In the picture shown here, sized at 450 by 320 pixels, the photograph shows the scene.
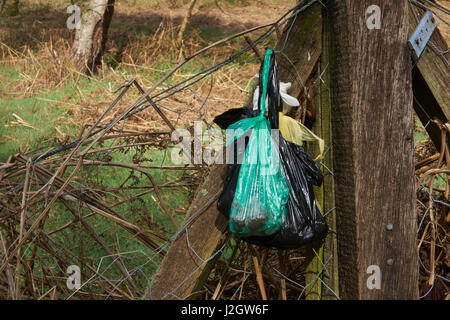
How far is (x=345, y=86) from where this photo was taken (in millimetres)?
1722

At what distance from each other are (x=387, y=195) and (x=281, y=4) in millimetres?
14992

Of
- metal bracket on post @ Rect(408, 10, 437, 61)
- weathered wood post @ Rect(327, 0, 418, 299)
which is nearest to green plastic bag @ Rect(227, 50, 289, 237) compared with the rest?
weathered wood post @ Rect(327, 0, 418, 299)

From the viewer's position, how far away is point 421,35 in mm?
1795

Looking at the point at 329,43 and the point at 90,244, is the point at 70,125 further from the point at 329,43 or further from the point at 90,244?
the point at 329,43

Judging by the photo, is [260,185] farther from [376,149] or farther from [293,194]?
[376,149]

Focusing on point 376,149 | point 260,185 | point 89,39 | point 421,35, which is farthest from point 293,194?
point 89,39

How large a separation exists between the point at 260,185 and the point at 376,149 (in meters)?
0.47

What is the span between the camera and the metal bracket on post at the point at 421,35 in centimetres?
176

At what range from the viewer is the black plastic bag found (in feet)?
5.42

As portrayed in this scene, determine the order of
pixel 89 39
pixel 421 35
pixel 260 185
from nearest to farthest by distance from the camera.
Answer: pixel 260 185 < pixel 421 35 < pixel 89 39

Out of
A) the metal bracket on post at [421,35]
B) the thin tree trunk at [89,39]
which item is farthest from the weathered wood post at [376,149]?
the thin tree trunk at [89,39]

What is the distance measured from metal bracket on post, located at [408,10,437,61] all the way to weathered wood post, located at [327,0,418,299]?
0.04 m

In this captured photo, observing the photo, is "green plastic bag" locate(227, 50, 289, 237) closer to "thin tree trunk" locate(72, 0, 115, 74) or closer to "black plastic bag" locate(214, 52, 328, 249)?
"black plastic bag" locate(214, 52, 328, 249)

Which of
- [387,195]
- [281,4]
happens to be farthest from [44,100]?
[281,4]
